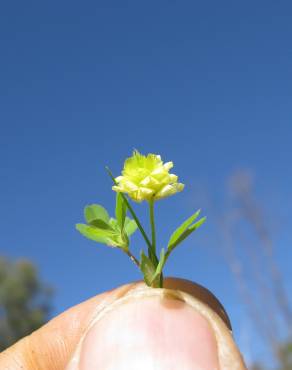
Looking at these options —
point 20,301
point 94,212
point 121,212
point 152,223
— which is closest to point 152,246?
point 152,223

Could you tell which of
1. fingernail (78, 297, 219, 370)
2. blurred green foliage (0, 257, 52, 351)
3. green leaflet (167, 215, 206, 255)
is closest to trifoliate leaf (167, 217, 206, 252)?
green leaflet (167, 215, 206, 255)

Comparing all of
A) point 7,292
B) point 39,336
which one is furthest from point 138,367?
point 7,292

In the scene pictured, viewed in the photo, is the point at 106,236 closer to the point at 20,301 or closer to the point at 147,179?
the point at 147,179

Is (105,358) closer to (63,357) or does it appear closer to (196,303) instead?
(196,303)

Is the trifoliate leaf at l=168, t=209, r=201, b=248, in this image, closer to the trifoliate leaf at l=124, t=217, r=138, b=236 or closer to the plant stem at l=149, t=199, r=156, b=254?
the plant stem at l=149, t=199, r=156, b=254

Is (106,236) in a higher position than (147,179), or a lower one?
lower

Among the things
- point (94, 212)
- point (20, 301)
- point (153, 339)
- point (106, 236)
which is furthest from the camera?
point (20, 301)

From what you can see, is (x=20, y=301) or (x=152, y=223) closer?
(x=152, y=223)

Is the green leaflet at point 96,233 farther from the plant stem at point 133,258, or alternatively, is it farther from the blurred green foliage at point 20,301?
the blurred green foliage at point 20,301
